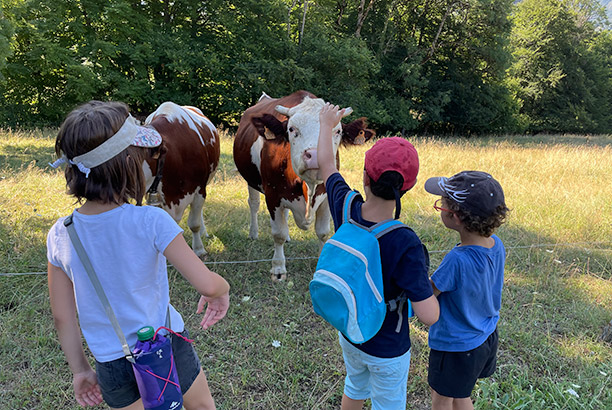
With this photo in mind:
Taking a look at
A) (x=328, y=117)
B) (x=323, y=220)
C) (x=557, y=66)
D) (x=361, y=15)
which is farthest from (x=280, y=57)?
(x=557, y=66)

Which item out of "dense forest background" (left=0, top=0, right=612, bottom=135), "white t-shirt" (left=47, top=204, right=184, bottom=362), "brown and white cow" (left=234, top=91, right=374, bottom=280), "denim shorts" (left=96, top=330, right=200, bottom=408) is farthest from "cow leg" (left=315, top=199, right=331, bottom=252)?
"dense forest background" (left=0, top=0, right=612, bottom=135)

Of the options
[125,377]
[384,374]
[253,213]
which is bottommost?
[253,213]

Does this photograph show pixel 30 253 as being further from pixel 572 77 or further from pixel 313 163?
pixel 572 77

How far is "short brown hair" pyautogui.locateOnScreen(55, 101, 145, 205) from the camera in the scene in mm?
1303

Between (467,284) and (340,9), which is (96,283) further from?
(340,9)

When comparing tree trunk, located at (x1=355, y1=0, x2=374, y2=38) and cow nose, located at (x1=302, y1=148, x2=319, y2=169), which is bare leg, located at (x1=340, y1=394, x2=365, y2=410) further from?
tree trunk, located at (x1=355, y1=0, x2=374, y2=38)

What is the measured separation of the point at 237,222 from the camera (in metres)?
5.76

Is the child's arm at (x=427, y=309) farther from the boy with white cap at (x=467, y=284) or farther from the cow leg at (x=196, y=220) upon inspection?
the cow leg at (x=196, y=220)

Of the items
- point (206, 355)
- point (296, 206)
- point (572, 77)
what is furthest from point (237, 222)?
point (572, 77)

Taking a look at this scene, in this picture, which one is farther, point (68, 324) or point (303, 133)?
point (303, 133)

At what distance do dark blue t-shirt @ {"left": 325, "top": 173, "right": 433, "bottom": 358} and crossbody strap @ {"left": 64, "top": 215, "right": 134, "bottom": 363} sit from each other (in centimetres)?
99

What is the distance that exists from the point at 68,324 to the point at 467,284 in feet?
5.54

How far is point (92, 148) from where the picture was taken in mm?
1308

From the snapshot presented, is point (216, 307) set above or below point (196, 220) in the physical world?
above
